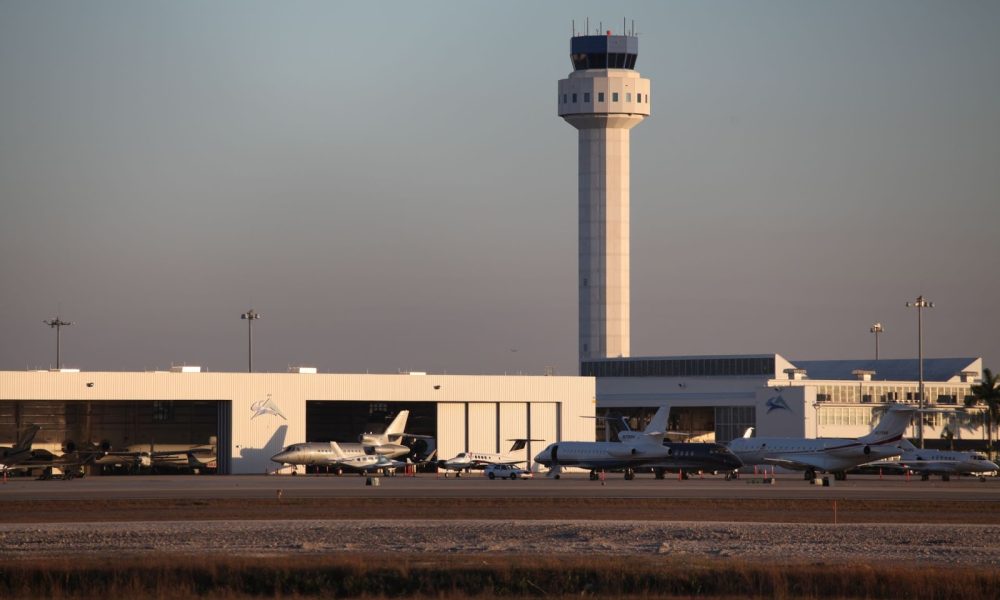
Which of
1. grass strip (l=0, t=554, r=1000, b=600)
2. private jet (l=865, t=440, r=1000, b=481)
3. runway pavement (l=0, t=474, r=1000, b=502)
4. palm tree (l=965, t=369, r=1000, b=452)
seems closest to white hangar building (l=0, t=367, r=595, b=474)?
runway pavement (l=0, t=474, r=1000, b=502)

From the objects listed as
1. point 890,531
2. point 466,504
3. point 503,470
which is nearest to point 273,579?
point 890,531

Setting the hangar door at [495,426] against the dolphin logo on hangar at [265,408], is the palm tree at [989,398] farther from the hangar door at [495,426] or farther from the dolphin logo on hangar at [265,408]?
the dolphin logo on hangar at [265,408]

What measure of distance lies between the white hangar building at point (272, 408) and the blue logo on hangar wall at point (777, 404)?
68.2ft

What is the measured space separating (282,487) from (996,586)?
46902 mm

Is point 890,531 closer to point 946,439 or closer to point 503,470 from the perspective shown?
point 503,470

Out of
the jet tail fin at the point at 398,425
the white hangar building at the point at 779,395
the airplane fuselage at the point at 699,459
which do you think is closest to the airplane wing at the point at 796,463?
the airplane fuselage at the point at 699,459

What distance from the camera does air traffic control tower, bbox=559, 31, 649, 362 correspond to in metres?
163

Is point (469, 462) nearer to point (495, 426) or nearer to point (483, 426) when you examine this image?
point (483, 426)

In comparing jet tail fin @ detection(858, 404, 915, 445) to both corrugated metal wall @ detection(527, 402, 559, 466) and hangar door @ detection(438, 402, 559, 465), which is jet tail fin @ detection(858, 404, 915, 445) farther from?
corrugated metal wall @ detection(527, 402, 559, 466)

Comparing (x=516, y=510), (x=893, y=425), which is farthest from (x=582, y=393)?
(x=516, y=510)

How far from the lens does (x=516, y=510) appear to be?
56.6 m

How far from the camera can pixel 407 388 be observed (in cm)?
10338

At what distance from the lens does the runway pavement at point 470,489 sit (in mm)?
65625

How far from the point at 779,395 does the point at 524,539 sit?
278ft
